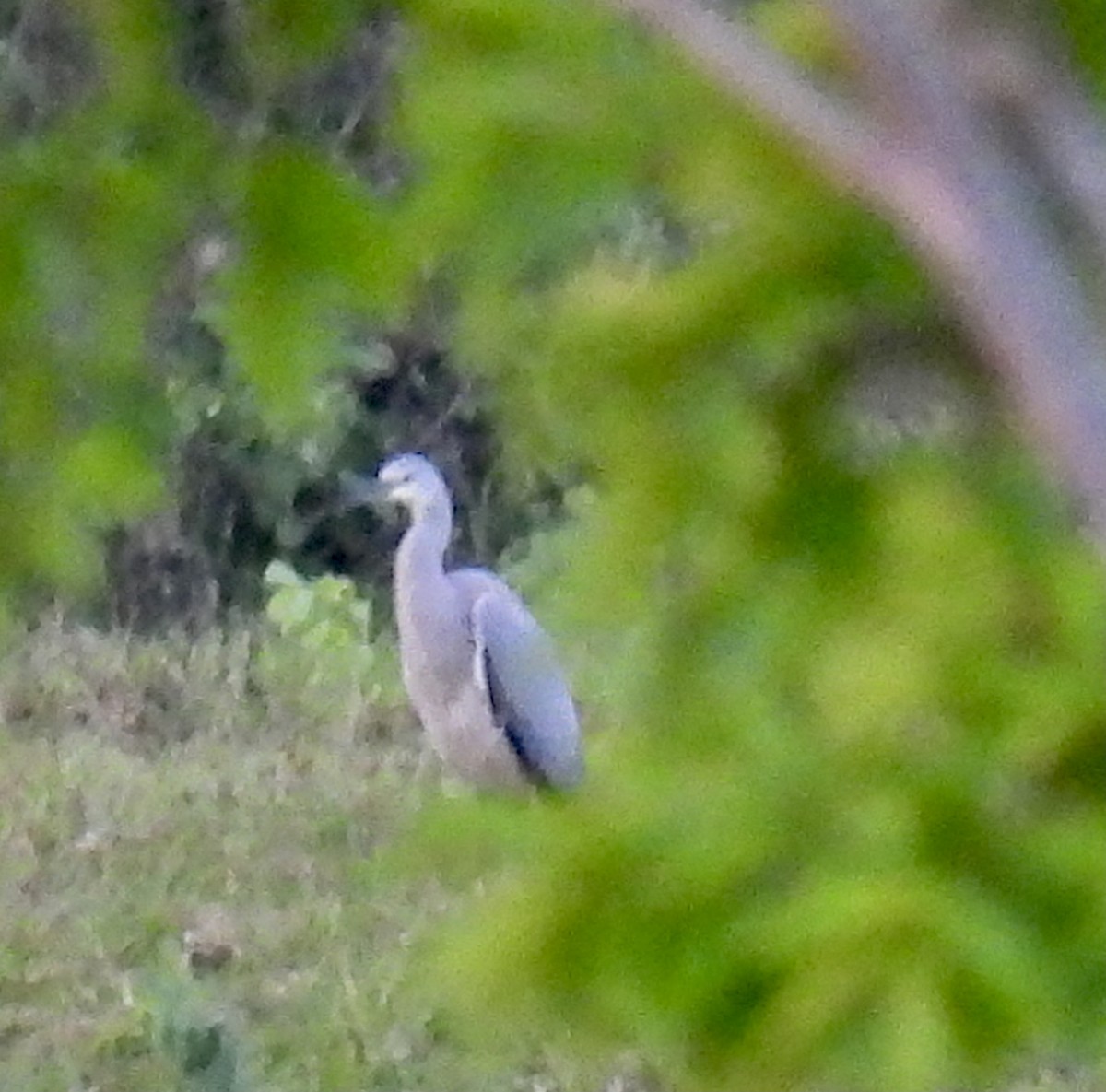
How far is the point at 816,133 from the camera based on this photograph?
65 cm

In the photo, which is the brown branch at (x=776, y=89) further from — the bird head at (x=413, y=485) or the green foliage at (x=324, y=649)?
the green foliage at (x=324, y=649)

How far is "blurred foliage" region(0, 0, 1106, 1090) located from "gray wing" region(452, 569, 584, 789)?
6.27ft

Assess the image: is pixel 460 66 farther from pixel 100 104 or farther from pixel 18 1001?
pixel 18 1001

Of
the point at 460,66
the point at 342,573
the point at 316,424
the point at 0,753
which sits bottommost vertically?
the point at 342,573

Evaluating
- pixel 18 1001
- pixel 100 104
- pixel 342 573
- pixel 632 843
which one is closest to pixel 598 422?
pixel 632 843

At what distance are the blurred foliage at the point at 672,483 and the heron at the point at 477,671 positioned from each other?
74.6 inches

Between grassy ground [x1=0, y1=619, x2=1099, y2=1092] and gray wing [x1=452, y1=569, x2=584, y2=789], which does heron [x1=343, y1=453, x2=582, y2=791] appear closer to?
gray wing [x1=452, y1=569, x2=584, y2=789]

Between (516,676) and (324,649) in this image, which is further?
(324,649)

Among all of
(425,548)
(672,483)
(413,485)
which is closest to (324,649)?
(413,485)

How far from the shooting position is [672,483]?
35.5 inches

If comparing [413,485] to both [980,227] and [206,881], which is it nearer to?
[206,881]

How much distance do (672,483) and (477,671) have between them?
7.33 ft

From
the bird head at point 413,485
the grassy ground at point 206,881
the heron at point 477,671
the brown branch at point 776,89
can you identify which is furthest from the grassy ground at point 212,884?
the brown branch at point 776,89

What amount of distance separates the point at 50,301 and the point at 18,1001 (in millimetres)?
Answer: 1903
